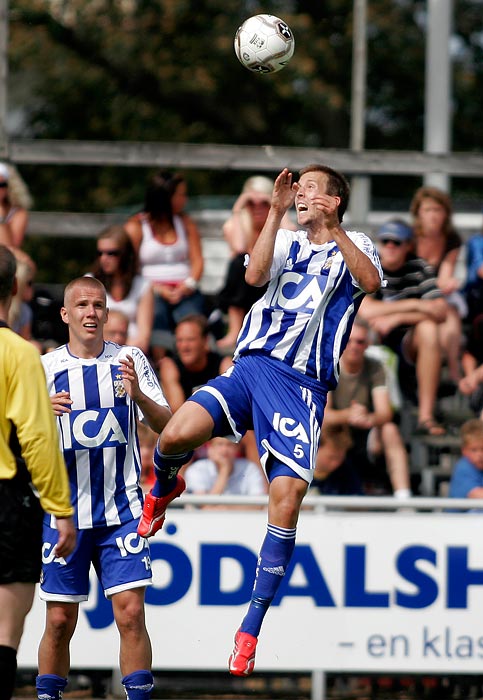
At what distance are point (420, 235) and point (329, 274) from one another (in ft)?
13.7

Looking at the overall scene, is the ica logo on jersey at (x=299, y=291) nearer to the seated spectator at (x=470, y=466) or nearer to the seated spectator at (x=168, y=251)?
the seated spectator at (x=470, y=466)

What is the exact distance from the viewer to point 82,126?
26.2 metres

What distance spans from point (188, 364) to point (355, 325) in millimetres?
1320

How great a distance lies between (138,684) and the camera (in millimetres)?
7453

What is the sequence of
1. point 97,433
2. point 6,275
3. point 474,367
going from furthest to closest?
point 474,367, point 97,433, point 6,275

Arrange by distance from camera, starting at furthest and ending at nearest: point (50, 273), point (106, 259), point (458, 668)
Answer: point (50, 273) → point (106, 259) → point (458, 668)

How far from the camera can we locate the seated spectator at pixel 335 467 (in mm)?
10414

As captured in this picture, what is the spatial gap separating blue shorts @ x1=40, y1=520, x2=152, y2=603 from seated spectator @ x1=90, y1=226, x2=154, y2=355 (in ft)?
11.7

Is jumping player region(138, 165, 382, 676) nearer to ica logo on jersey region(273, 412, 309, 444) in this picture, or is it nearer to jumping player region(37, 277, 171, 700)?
ica logo on jersey region(273, 412, 309, 444)

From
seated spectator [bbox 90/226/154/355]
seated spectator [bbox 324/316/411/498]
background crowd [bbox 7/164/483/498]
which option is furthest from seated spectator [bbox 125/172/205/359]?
seated spectator [bbox 324/316/411/498]

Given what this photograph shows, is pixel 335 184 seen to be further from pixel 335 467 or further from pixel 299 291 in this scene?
pixel 335 467

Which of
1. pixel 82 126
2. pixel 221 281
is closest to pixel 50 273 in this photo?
pixel 82 126

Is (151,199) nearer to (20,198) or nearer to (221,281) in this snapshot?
(20,198)

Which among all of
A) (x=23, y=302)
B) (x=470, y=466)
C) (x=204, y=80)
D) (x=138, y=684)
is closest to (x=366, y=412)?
(x=470, y=466)
